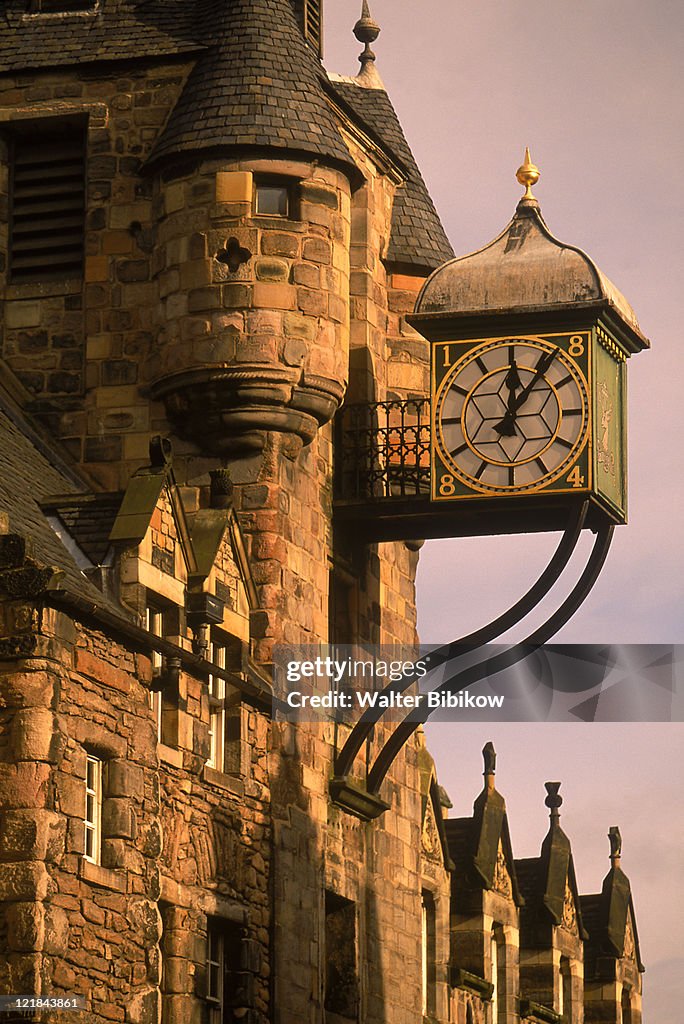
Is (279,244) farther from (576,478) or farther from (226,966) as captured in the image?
(226,966)

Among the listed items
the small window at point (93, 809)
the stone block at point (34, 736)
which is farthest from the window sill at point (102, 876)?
the stone block at point (34, 736)

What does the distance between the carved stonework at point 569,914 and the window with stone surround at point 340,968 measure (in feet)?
46.3

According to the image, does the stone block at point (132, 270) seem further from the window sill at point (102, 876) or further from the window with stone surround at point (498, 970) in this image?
the window with stone surround at point (498, 970)

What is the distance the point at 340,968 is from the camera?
32.6 meters

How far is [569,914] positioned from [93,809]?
22.2 metres

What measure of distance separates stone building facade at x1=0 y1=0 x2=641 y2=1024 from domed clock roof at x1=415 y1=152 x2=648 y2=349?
1.14m

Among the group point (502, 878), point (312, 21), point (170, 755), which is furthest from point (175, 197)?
point (502, 878)

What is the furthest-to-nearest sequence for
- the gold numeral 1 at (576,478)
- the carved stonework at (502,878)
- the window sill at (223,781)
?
the carved stonework at (502,878) < the gold numeral 1 at (576,478) < the window sill at (223,781)

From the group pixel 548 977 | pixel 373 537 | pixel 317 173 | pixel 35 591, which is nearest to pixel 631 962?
pixel 548 977

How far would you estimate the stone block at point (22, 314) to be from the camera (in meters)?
32.0

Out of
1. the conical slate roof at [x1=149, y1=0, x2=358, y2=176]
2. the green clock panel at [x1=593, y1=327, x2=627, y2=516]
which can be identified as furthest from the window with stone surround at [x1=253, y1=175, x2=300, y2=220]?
the green clock panel at [x1=593, y1=327, x2=627, y2=516]

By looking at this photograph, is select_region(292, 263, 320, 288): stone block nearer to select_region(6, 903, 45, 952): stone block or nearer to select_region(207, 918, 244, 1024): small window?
select_region(207, 918, 244, 1024): small window

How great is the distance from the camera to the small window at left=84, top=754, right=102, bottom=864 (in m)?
25.6

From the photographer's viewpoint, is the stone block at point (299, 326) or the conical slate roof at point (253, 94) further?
the conical slate roof at point (253, 94)
